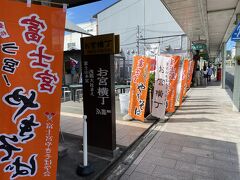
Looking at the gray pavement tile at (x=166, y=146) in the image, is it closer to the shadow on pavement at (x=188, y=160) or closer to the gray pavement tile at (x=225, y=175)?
the shadow on pavement at (x=188, y=160)

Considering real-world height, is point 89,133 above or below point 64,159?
above

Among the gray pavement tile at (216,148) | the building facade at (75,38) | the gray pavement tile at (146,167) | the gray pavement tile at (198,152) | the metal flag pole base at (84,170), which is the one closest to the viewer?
the metal flag pole base at (84,170)

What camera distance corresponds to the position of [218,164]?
3574 mm

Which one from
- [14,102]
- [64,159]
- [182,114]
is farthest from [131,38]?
[14,102]

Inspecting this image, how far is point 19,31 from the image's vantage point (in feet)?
5.79

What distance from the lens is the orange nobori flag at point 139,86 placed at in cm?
555

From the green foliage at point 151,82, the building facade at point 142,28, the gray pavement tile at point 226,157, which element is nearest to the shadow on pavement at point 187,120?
the green foliage at point 151,82

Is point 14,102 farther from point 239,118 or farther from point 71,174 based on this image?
point 239,118

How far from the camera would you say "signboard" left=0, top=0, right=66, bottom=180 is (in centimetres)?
173

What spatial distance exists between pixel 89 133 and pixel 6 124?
233 centimetres

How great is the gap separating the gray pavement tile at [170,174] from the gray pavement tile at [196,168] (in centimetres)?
13

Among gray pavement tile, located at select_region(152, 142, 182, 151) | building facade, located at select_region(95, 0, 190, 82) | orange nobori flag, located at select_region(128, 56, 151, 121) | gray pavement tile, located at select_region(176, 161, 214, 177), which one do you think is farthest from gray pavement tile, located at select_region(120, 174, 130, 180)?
building facade, located at select_region(95, 0, 190, 82)

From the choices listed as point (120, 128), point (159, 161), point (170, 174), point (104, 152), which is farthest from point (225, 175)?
point (120, 128)

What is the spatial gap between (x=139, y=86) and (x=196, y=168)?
2.77m
